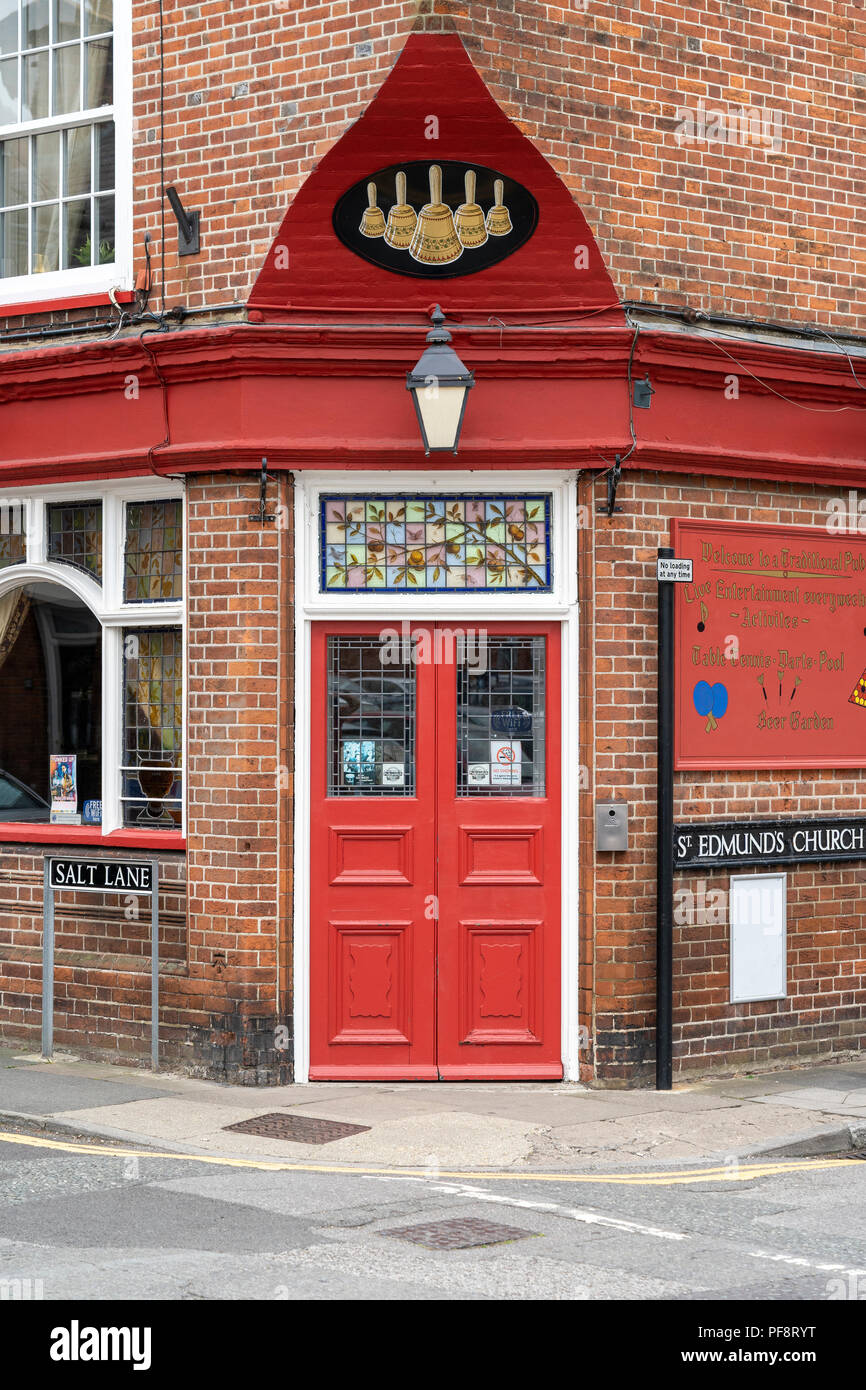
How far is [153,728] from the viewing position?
35.3 ft

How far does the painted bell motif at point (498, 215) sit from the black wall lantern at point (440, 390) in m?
0.78

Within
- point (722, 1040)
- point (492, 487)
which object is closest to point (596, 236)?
point (492, 487)

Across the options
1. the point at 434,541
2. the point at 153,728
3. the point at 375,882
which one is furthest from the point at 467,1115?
the point at 434,541

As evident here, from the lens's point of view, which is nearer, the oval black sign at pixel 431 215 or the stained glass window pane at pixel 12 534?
the oval black sign at pixel 431 215

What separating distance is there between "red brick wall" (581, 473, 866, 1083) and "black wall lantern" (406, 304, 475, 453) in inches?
42.6

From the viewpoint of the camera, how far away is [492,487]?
1019 centimetres

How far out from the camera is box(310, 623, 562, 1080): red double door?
10.1m

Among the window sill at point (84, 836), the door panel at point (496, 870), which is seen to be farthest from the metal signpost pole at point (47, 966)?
the door panel at point (496, 870)

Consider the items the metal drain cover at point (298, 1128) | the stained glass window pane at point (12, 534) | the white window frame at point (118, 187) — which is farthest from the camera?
the stained glass window pane at point (12, 534)

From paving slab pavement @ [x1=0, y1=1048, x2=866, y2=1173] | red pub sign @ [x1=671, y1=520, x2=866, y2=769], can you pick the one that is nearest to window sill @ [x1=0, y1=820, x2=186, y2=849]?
paving slab pavement @ [x1=0, y1=1048, x2=866, y2=1173]

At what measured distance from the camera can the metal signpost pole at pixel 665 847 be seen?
391 inches

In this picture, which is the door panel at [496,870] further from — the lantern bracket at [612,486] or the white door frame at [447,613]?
the lantern bracket at [612,486]
